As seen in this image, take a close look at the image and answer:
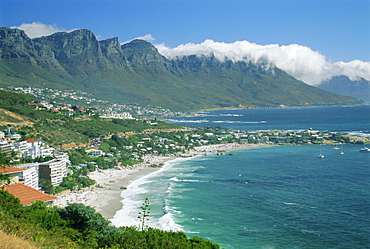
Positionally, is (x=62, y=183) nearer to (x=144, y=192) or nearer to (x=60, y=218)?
(x=144, y=192)

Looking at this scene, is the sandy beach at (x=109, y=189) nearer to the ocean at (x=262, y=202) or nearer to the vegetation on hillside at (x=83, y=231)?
the ocean at (x=262, y=202)

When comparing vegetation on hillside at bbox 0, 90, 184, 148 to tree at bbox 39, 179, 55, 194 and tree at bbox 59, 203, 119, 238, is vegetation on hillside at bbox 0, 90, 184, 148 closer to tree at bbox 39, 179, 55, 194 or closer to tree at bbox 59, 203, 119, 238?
tree at bbox 39, 179, 55, 194

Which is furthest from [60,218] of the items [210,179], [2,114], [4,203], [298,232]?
[2,114]

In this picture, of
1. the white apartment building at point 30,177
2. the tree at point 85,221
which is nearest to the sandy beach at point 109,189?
the white apartment building at point 30,177

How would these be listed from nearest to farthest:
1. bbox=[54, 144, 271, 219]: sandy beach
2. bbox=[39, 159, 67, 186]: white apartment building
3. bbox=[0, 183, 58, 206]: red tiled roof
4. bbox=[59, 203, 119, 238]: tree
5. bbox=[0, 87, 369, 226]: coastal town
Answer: bbox=[59, 203, 119, 238]: tree → bbox=[0, 183, 58, 206]: red tiled roof → bbox=[54, 144, 271, 219]: sandy beach → bbox=[0, 87, 369, 226]: coastal town → bbox=[39, 159, 67, 186]: white apartment building

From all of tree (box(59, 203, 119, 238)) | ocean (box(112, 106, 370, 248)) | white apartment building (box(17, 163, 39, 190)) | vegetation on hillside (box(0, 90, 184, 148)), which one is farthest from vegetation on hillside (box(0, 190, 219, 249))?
vegetation on hillside (box(0, 90, 184, 148))

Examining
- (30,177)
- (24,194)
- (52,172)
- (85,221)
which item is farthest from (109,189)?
(85,221)
